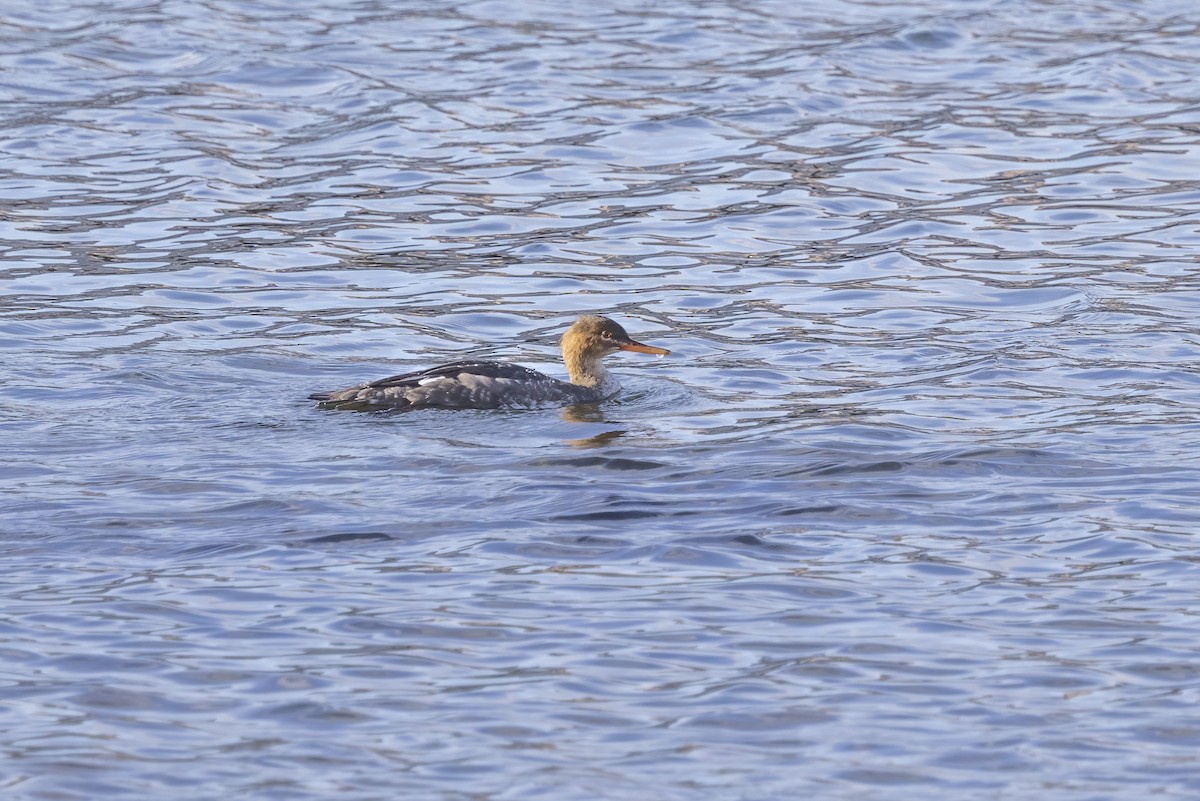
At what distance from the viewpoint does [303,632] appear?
30.0 feet

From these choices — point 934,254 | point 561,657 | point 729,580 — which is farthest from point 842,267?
point 561,657

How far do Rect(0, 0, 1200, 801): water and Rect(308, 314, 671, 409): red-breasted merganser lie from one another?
5.8 inches

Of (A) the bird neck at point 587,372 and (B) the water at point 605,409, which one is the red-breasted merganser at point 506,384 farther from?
(B) the water at point 605,409

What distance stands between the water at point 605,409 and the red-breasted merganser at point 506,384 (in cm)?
15

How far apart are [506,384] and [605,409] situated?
2.98ft

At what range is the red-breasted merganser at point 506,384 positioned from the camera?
521 inches

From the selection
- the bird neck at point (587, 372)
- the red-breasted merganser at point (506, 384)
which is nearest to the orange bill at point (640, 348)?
the red-breasted merganser at point (506, 384)

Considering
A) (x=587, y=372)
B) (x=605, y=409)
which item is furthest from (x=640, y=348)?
(x=605, y=409)

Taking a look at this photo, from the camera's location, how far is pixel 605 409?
14148mm

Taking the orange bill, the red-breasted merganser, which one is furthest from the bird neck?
the orange bill

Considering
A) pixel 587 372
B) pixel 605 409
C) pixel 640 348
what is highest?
pixel 640 348

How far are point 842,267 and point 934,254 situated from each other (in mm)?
906

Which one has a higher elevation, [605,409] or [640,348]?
[640,348]

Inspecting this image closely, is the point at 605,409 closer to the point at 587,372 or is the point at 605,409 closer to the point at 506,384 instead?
the point at 587,372
